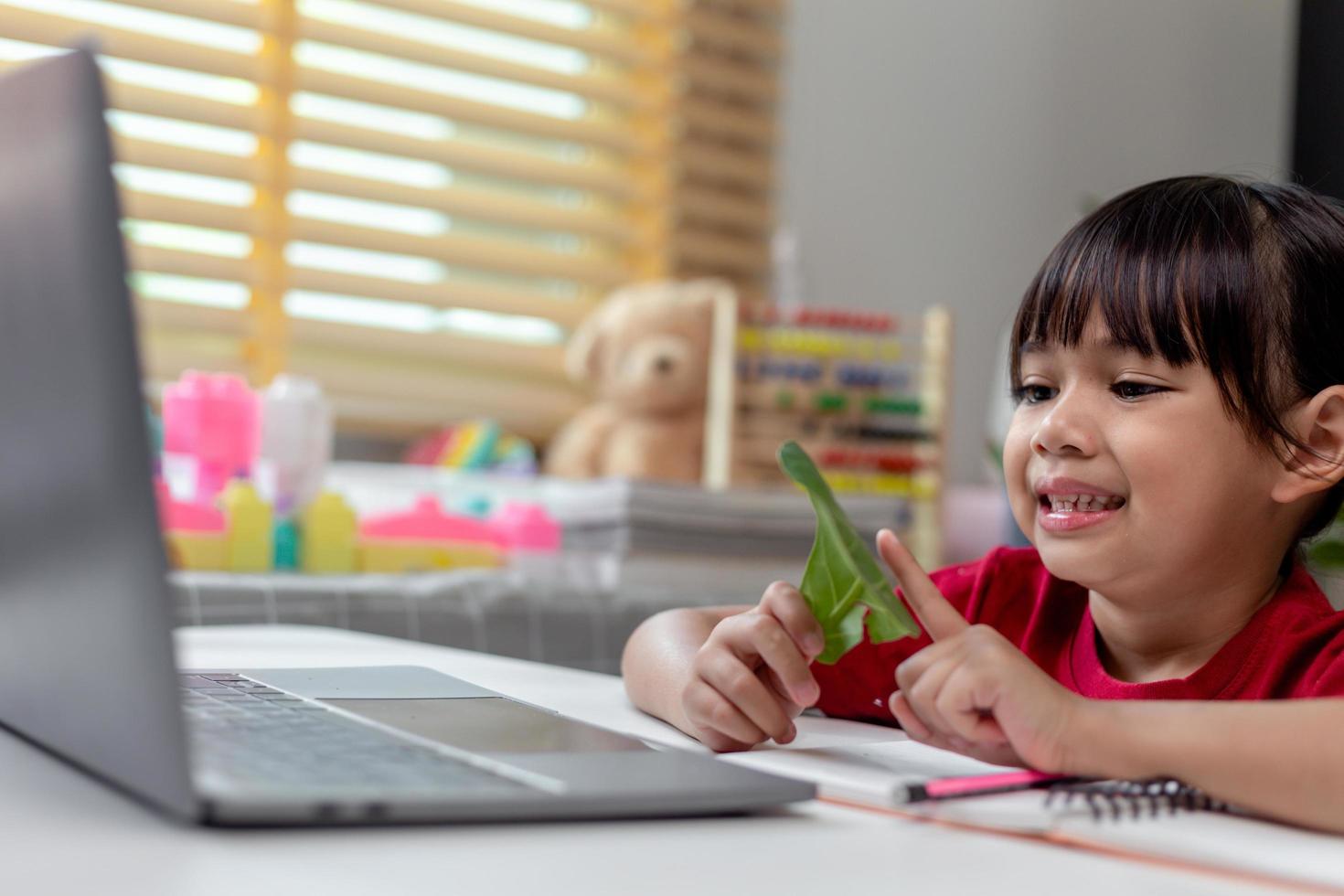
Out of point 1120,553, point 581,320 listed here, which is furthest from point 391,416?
point 1120,553

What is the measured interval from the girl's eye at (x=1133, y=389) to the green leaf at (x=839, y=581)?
0.30m

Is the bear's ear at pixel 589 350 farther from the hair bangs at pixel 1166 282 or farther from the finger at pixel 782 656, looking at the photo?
the finger at pixel 782 656

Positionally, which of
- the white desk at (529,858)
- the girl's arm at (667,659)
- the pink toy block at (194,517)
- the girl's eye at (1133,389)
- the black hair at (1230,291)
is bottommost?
the pink toy block at (194,517)

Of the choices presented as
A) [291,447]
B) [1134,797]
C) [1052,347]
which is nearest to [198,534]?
[291,447]

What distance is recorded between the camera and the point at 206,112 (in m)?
2.14

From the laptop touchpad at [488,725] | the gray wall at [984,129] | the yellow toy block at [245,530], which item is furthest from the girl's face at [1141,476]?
the gray wall at [984,129]

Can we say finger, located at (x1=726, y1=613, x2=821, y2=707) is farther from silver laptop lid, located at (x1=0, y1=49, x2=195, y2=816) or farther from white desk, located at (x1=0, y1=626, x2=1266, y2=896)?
silver laptop lid, located at (x1=0, y1=49, x2=195, y2=816)

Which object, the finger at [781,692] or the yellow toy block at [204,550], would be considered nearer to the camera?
the finger at [781,692]

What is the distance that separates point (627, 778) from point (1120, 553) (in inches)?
17.4

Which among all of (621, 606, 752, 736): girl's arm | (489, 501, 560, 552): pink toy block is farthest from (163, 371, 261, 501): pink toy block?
(621, 606, 752, 736): girl's arm

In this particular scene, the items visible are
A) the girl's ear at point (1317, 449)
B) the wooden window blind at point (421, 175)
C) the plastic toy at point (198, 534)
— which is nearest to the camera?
the girl's ear at point (1317, 449)

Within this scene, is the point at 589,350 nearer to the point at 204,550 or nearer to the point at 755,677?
the point at 204,550

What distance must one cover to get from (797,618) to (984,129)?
2.40 meters

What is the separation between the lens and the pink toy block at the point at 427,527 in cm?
168
